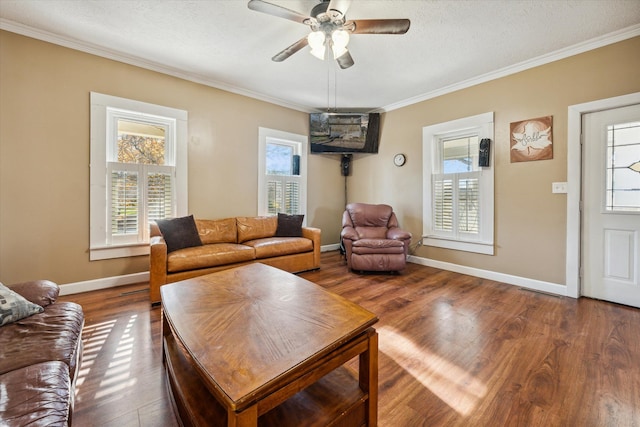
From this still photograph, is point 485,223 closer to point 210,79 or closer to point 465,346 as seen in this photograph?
point 465,346

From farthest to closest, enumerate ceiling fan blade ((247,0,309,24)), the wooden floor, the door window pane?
the door window pane < ceiling fan blade ((247,0,309,24)) < the wooden floor

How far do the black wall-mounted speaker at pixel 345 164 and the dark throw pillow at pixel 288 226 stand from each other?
1732 millimetres

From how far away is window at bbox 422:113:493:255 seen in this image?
3.47 m

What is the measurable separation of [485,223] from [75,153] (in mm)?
5023

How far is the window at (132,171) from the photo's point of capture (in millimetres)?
2900

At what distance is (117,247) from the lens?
302cm

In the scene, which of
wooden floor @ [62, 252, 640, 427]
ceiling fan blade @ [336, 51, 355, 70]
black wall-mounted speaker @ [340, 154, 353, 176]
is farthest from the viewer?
black wall-mounted speaker @ [340, 154, 353, 176]

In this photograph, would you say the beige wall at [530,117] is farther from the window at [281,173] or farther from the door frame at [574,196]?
the window at [281,173]

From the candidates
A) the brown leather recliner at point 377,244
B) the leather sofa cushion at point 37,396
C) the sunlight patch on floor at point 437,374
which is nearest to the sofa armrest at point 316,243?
the brown leather recliner at point 377,244

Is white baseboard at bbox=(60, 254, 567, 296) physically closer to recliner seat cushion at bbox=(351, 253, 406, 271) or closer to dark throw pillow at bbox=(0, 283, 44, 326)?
recliner seat cushion at bbox=(351, 253, 406, 271)

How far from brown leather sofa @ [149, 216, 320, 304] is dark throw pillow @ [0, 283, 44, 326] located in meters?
1.11

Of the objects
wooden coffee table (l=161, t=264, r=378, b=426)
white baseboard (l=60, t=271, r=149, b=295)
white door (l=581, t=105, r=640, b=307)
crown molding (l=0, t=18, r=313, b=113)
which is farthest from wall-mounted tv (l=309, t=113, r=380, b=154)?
wooden coffee table (l=161, t=264, r=378, b=426)

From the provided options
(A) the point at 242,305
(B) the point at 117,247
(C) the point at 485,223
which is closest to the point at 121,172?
(B) the point at 117,247

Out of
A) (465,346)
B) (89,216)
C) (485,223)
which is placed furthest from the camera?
(485,223)
